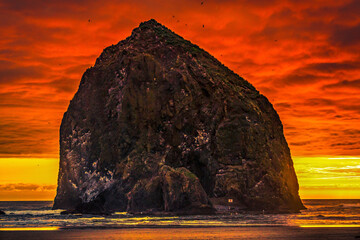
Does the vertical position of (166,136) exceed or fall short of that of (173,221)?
it exceeds it

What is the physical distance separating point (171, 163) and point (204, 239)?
7224 centimetres

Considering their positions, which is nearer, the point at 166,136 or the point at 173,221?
the point at 173,221

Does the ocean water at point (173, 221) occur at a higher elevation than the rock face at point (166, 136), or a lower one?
lower

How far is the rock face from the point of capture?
115 meters

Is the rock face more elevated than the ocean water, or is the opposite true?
the rock face

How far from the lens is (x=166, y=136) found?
404 feet

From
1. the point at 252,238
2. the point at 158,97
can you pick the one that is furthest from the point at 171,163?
the point at 252,238

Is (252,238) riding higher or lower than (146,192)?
lower

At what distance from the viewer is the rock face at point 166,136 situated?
115375mm

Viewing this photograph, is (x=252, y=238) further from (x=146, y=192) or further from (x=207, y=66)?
(x=207, y=66)

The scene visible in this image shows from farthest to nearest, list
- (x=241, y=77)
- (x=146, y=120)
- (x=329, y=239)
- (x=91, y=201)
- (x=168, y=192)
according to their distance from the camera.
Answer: (x=241, y=77), (x=146, y=120), (x=91, y=201), (x=168, y=192), (x=329, y=239)

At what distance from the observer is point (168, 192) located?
329 feet

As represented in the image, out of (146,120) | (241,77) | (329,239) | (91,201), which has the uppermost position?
(241,77)

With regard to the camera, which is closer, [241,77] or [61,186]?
[61,186]
